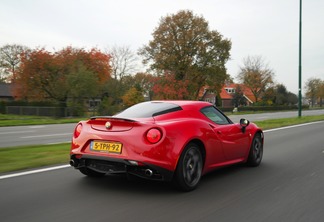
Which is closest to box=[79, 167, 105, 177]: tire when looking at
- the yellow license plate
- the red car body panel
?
the red car body panel

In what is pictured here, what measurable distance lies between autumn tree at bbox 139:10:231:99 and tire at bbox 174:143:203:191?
48.7 m

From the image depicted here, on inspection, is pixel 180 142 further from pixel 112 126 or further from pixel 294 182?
pixel 294 182

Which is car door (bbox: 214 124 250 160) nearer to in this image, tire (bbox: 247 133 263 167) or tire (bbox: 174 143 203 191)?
tire (bbox: 247 133 263 167)

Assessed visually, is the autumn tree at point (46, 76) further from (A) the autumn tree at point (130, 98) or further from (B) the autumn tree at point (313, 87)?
(B) the autumn tree at point (313, 87)

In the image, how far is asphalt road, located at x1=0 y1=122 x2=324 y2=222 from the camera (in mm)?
4008

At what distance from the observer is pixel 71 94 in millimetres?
35500

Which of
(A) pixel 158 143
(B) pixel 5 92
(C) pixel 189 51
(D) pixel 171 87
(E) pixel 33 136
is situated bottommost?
(E) pixel 33 136

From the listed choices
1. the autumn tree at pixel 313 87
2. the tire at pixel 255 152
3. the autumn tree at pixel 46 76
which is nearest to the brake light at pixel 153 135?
the tire at pixel 255 152

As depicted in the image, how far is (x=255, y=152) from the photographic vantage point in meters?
7.22

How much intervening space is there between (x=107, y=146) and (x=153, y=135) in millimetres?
677

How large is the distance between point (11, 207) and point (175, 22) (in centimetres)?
5424

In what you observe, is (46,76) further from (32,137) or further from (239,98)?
(239,98)

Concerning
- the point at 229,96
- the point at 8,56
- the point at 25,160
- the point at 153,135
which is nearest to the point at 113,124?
the point at 153,135

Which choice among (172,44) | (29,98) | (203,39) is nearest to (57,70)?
(29,98)
